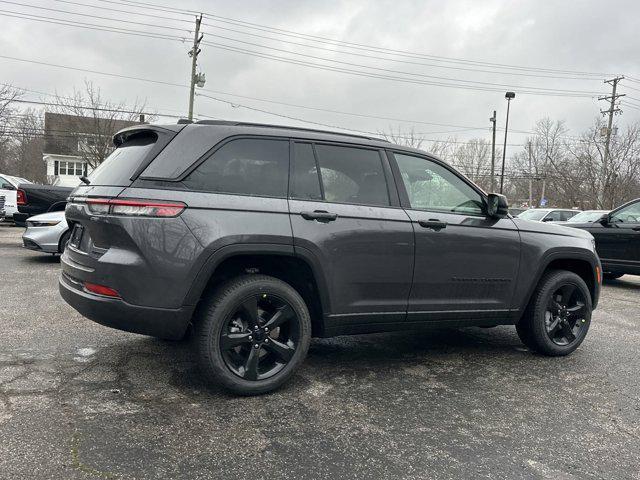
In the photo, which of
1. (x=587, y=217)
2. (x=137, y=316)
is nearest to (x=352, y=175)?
(x=137, y=316)

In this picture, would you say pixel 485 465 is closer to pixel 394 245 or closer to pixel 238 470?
pixel 238 470

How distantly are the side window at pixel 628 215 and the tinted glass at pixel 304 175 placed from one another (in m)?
7.99

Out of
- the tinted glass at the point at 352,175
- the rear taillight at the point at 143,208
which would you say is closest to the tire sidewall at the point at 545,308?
the tinted glass at the point at 352,175

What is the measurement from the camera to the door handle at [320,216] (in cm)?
355

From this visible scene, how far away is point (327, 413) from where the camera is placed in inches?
130

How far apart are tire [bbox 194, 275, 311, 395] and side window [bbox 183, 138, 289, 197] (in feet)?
2.02

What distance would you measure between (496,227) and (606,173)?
34.6 metres

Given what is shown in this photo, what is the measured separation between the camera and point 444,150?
46.5 m

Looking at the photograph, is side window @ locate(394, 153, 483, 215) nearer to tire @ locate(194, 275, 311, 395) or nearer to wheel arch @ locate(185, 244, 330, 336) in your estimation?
wheel arch @ locate(185, 244, 330, 336)

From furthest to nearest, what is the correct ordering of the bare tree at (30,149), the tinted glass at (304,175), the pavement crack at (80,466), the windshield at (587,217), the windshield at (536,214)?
the bare tree at (30,149) < the windshield at (536,214) < the windshield at (587,217) < the tinted glass at (304,175) < the pavement crack at (80,466)

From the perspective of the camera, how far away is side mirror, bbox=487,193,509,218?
4.36 metres

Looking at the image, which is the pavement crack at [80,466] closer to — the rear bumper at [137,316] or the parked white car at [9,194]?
the rear bumper at [137,316]

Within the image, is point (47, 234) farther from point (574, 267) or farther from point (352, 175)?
point (574, 267)

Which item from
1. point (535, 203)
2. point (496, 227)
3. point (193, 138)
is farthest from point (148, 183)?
point (535, 203)
